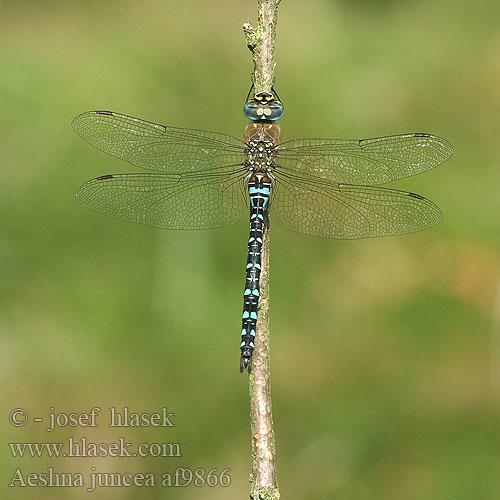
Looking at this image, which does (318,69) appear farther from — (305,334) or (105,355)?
(105,355)

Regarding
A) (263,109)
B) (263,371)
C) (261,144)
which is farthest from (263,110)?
(263,371)

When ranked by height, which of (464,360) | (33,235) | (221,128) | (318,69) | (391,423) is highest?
(318,69)

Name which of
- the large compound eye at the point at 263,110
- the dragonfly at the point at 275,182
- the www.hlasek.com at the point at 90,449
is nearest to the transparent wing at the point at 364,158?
the dragonfly at the point at 275,182

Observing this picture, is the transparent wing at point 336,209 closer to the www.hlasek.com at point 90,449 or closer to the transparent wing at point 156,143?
the transparent wing at point 156,143

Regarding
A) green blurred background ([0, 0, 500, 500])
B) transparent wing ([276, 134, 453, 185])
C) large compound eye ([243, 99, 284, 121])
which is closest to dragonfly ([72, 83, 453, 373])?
transparent wing ([276, 134, 453, 185])

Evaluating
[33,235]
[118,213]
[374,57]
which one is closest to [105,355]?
[33,235]
